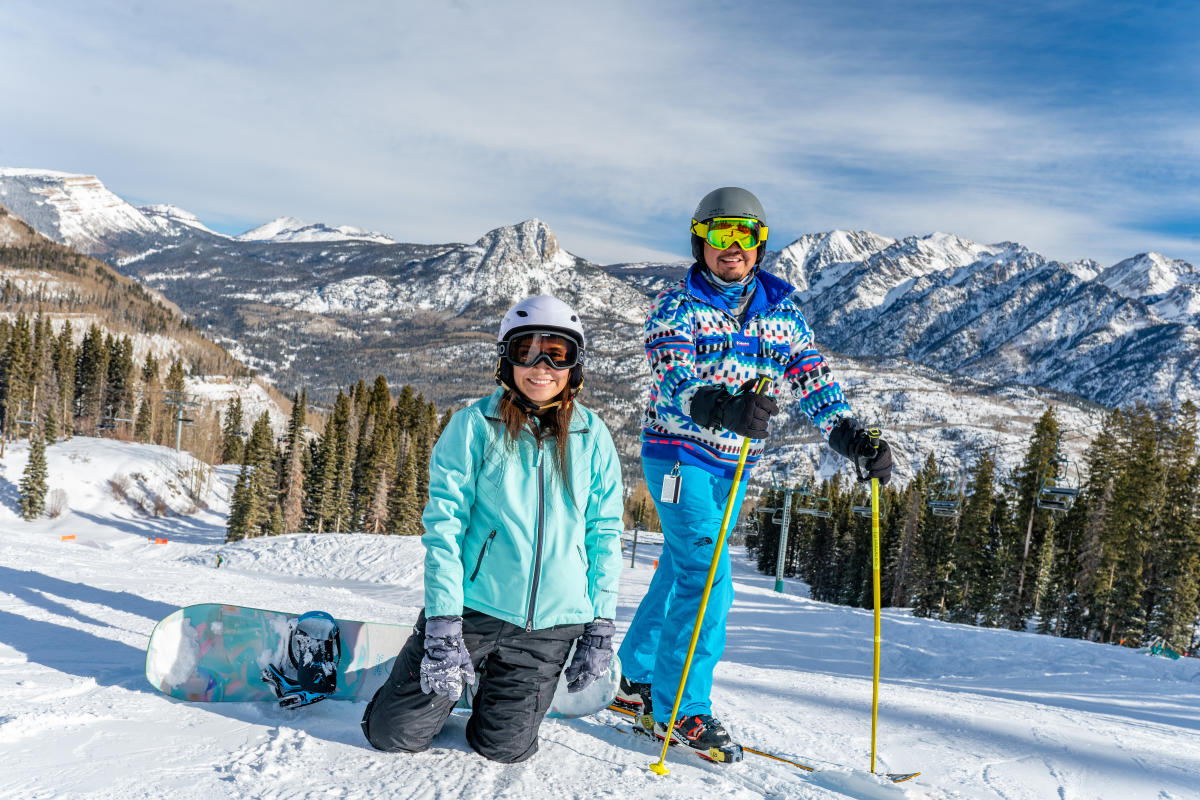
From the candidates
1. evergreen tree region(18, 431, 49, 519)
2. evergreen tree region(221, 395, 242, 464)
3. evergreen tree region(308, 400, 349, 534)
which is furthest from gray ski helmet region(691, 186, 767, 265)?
evergreen tree region(221, 395, 242, 464)

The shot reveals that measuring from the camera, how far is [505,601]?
2910 millimetres

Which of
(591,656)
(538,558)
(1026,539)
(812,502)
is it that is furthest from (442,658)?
(812,502)

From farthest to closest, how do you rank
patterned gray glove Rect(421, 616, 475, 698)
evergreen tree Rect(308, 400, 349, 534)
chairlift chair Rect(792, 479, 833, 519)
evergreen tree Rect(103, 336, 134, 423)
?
evergreen tree Rect(103, 336, 134, 423) → evergreen tree Rect(308, 400, 349, 534) → chairlift chair Rect(792, 479, 833, 519) → patterned gray glove Rect(421, 616, 475, 698)

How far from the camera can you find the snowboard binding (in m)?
3.44

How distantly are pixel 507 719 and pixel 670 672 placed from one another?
821 mm

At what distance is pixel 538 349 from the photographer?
125 inches

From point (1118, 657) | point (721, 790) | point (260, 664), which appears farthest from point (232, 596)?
point (1118, 657)

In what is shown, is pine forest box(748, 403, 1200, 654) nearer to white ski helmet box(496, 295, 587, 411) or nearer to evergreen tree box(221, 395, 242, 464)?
white ski helmet box(496, 295, 587, 411)

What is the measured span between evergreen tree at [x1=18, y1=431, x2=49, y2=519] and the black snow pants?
198 ft

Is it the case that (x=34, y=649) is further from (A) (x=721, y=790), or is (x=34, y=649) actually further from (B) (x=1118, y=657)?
(B) (x=1118, y=657)

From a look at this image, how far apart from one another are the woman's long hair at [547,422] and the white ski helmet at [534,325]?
39 millimetres

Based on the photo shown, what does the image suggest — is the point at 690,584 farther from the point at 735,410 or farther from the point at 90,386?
the point at 90,386

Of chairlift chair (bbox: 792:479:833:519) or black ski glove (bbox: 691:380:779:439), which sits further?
chairlift chair (bbox: 792:479:833:519)

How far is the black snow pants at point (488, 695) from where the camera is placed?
2871 millimetres
